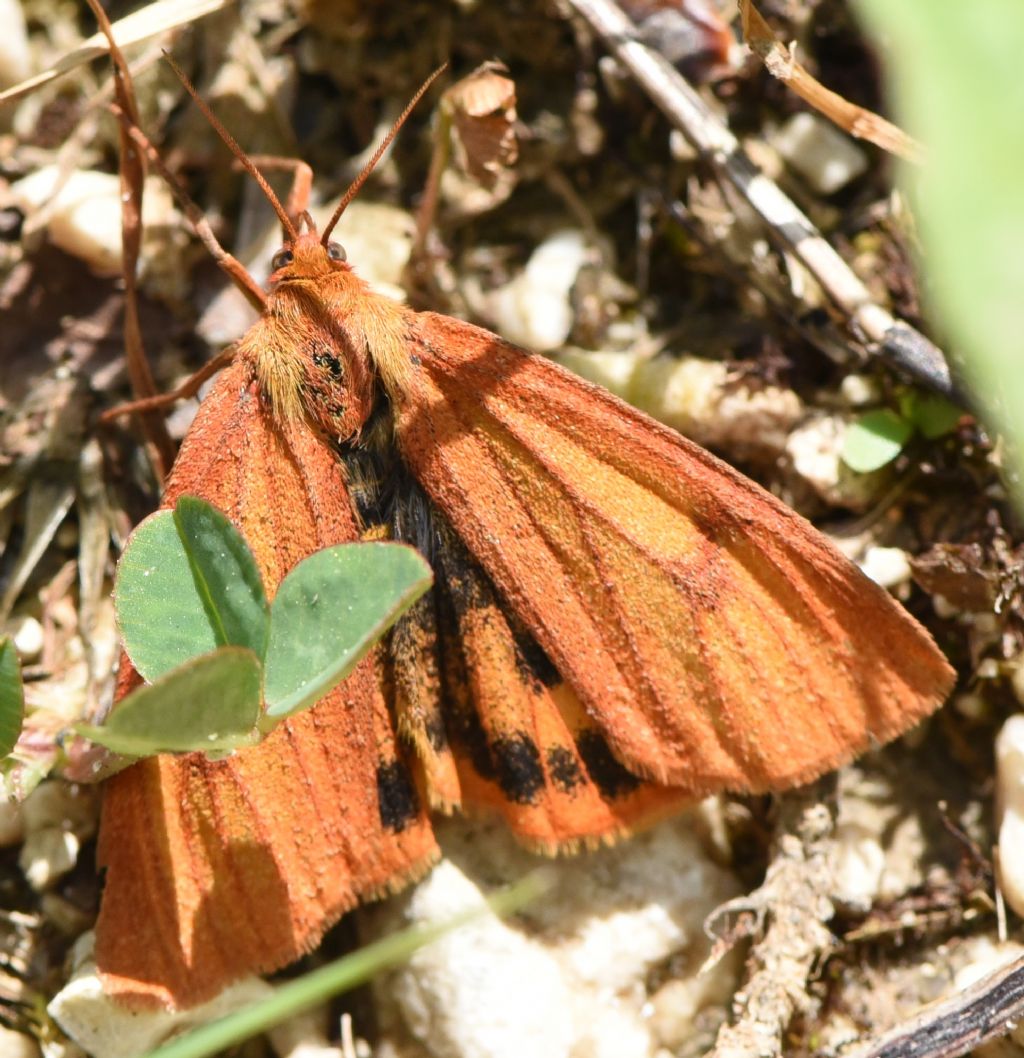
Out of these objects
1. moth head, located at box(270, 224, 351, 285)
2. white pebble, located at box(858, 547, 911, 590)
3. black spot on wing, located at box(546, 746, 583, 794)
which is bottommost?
white pebble, located at box(858, 547, 911, 590)

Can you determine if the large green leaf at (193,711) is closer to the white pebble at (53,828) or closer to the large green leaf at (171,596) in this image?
the large green leaf at (171,596)

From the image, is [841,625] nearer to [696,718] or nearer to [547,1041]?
[696,718]

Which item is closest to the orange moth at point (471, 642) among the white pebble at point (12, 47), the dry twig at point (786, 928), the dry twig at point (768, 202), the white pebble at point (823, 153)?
the dry twig at point (786, 928)

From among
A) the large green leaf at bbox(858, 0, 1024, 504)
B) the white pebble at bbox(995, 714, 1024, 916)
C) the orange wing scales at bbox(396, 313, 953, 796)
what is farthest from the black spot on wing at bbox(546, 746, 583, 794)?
the large green leaf at bbox(858, 0, 1024, 504)

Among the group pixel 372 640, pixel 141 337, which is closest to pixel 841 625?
pixel 372 640

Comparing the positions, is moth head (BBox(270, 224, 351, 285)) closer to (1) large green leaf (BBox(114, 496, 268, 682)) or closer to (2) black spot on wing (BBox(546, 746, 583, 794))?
(1) large green leaf (BBox(114, 496, 268, 682))
